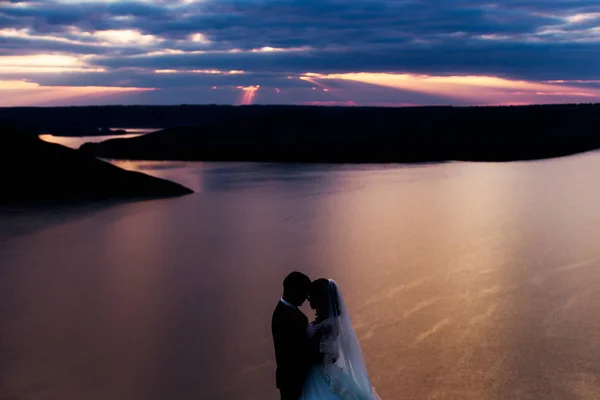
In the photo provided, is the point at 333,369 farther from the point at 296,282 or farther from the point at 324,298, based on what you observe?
the point at 296,282

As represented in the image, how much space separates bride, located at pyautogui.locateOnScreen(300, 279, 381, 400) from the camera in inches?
171

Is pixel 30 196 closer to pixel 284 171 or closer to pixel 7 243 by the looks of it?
pixel 7 243

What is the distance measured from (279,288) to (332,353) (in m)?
7.39

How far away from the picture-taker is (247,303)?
10.8m

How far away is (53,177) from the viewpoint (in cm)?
2280

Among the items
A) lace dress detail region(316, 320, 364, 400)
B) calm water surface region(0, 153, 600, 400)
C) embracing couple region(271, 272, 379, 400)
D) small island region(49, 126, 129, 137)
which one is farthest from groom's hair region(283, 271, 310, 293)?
small island region(49, 126, 129, 137)

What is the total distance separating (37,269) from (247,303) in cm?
466

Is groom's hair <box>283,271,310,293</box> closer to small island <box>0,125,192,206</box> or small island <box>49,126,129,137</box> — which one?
small island <box>0,125,192,206</box>

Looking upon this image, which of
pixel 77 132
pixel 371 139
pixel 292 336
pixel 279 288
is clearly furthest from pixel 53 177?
pixel 77 132

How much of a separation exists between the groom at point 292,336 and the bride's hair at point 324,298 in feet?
0.26

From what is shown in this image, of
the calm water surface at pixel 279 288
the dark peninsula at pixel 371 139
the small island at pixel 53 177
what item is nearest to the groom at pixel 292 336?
the calm water surface at pixel 279 288

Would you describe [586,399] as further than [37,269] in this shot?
No

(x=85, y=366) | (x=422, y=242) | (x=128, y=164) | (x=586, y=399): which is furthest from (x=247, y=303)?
(x=128, y=164)

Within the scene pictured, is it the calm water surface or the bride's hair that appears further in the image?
the calm water surface
